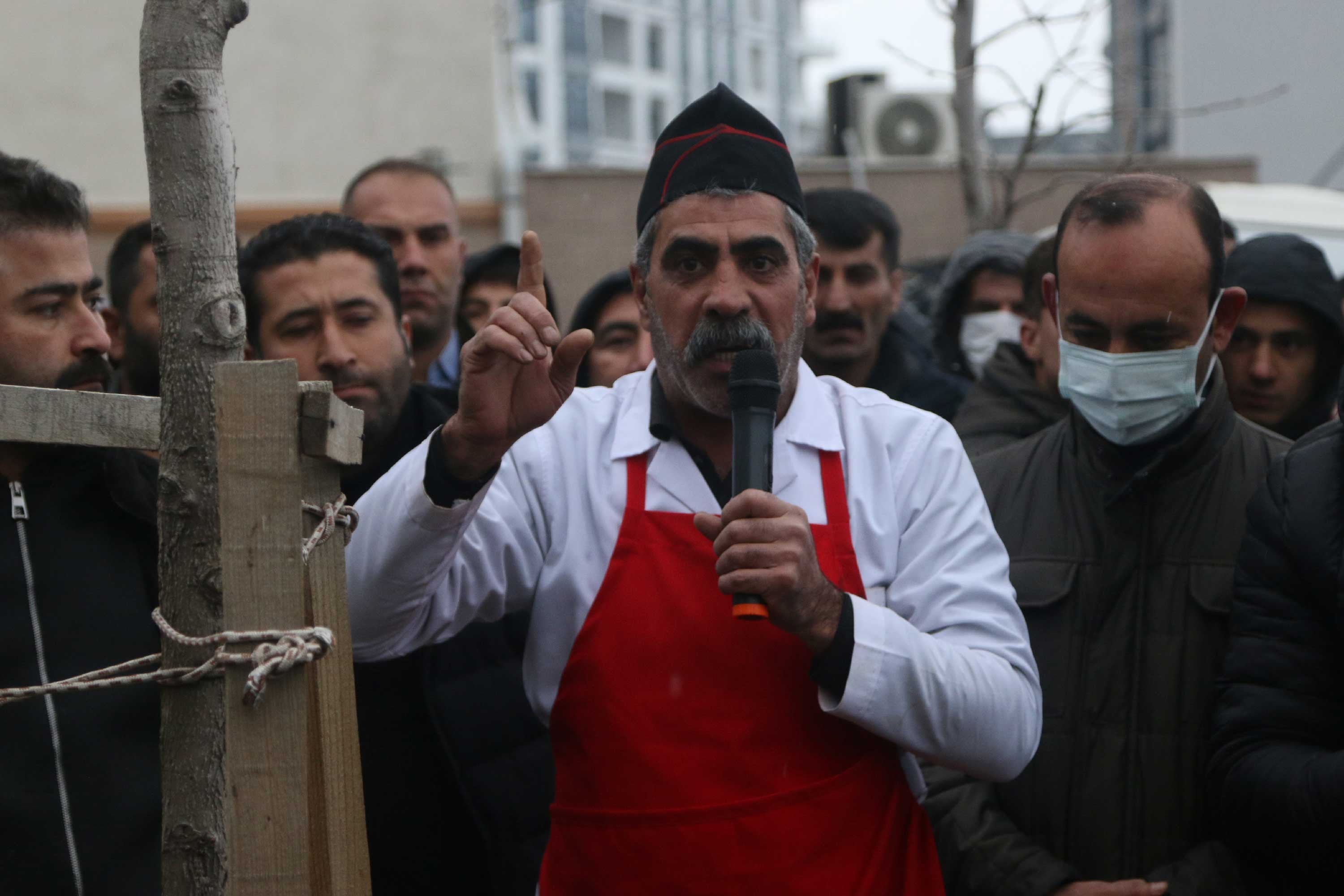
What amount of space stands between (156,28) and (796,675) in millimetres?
1409

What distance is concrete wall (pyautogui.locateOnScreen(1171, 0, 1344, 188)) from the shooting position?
19219mm

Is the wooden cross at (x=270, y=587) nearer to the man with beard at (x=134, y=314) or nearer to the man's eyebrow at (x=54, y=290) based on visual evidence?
the man's eyebrow at (x=54, y=290)

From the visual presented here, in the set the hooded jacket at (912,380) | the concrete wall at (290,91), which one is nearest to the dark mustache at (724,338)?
the hooded jacket at (912,380)

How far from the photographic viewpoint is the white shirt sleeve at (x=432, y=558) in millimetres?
2471

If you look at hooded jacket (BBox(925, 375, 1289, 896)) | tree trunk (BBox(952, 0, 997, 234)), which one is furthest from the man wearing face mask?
tree trunk (BBox(952, 0, 997, 234))

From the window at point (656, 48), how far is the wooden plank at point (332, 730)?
60.7 metres

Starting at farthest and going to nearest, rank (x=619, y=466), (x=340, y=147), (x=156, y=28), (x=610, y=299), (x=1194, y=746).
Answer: (x=340, y=147)
(x=610, y=299)
(x=1194, y=746)
(x=619, y=466)
(x=156, y=28)

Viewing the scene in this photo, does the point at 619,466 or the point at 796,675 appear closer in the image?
the point at 796,675

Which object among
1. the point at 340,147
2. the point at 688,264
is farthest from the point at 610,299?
the point at 340,147

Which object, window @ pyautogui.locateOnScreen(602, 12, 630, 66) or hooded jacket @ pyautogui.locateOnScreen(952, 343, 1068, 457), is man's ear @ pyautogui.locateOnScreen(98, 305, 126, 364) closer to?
Result: hooded jacket @ pyautogui.locateOnScreen(952, 343, 1068, 457)

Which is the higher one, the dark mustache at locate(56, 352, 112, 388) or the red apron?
the dark mustache at locate(56, 352, 112, 388)

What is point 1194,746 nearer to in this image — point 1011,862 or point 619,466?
point 1011,862

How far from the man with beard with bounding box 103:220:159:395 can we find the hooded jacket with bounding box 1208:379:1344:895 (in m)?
3.02

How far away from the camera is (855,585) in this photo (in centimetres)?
256
